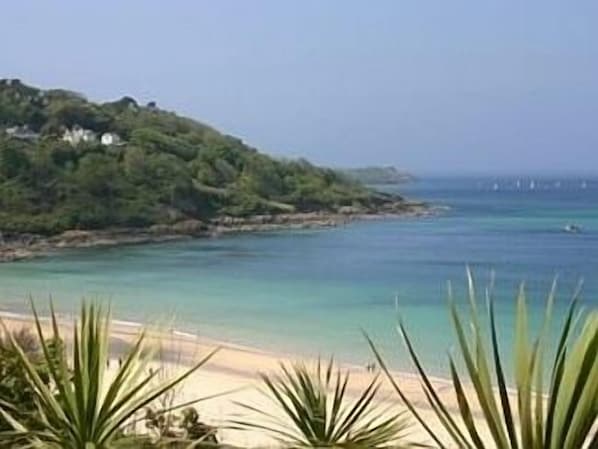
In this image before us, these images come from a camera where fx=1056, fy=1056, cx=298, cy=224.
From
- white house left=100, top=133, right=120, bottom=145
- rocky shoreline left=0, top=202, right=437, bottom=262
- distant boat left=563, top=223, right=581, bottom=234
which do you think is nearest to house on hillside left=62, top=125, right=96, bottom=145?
white house left=100, top=133, right=120, bottom=145

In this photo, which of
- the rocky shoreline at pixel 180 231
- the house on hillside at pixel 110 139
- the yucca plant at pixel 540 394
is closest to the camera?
the yucca plant at pixel 540 394

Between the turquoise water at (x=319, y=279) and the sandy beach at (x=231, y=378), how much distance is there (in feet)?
3.43

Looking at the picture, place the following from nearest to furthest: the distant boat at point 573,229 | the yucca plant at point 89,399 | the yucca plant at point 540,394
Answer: the yucca plant at point 540,394 → the yucca plant at point 89,399 → the distant boat at point 573,229

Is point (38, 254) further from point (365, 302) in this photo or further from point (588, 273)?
point (588, 273)

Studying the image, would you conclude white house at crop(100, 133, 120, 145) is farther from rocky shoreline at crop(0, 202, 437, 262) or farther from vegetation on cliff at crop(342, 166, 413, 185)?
vegetation on cliff at crop(342, 166, 413, 185)

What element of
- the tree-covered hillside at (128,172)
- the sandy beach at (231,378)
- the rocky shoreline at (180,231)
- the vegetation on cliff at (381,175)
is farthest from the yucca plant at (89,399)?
the vegetation on cliff at (381,175)

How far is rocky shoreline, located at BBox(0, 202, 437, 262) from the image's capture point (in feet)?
151

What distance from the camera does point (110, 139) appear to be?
68750 mm

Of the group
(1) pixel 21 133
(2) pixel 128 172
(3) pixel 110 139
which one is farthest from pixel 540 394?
(3) pixel 110 139

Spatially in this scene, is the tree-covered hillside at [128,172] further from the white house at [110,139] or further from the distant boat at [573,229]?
the distant boat at [573,229]

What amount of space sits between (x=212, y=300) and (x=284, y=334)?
7.57 meters

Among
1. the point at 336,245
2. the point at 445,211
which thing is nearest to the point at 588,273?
the point at 336,245

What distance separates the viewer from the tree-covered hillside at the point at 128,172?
52781 mm

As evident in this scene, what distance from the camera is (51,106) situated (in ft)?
237
